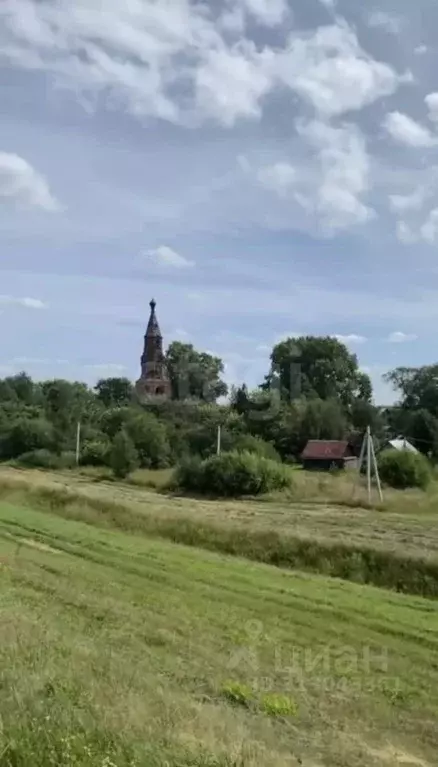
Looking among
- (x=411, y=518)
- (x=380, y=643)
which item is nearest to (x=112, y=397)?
(x=411, y=518)

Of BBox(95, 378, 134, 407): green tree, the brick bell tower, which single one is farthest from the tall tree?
BBox(95, 378, 134, 407): green tree

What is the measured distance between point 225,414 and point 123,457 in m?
14.4

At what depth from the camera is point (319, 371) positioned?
3484 inches

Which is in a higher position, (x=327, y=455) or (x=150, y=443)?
(x=150, y=443)

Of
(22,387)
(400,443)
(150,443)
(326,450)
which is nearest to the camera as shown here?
(150,443)

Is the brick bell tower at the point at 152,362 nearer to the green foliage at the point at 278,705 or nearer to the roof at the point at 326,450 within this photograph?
the roof at the point at 326,450

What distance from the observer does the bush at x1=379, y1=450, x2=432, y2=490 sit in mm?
44188

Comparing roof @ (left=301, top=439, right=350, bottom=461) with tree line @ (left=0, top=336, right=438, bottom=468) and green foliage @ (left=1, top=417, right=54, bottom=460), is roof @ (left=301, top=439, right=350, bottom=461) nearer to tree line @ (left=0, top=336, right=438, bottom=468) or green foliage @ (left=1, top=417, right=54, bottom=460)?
tree line @ (left=0, top=336, right=438, bottom=468)

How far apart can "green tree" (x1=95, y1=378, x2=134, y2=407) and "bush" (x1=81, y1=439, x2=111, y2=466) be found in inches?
1351

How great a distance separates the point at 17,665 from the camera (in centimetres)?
673

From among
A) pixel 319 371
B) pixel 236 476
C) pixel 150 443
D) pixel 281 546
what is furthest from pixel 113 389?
pixel 281 546

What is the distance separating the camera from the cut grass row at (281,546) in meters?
17.5

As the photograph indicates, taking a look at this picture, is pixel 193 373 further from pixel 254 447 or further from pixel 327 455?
pixel 254 447

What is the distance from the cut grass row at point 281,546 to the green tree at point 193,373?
51328 mm
